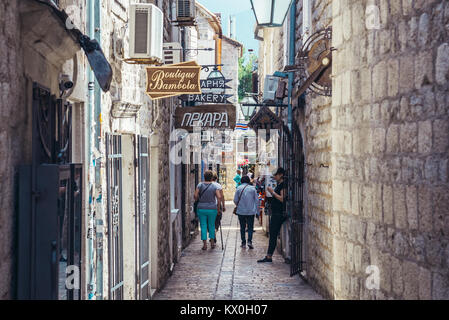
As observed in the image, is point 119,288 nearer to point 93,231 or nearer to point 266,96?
point 93,231

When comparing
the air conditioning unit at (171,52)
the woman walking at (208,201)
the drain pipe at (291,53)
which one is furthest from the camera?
the woman walking at (208,201)

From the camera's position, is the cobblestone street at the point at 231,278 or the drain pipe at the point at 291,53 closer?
the cobblestone street at the point at 231,278

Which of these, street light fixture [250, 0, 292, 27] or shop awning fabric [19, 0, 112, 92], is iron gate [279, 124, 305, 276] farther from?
shop awning fabric [19, 0, 112, 92]

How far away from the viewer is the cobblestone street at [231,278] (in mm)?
8656

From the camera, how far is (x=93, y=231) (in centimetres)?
539

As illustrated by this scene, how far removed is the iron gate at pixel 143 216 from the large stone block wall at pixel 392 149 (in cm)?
304

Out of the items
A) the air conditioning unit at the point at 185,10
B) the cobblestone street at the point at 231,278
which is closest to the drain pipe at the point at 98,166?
the cobblestone street at the point at 231,278

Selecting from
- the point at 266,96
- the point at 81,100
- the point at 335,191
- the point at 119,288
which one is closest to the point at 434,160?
the point at 335,191

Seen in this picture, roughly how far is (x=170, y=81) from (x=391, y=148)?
4322mm

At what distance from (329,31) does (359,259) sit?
3.58 m

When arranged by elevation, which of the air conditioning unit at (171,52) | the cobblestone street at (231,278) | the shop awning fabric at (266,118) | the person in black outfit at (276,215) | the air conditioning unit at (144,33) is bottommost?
the cobblestone street at (231,278)

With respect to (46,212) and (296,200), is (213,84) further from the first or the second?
(46,212)

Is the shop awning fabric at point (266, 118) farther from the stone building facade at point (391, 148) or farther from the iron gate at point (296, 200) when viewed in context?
the stone building facade at point (391, 148)

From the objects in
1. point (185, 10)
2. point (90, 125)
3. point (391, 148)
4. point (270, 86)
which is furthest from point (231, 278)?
point (391, 148)
